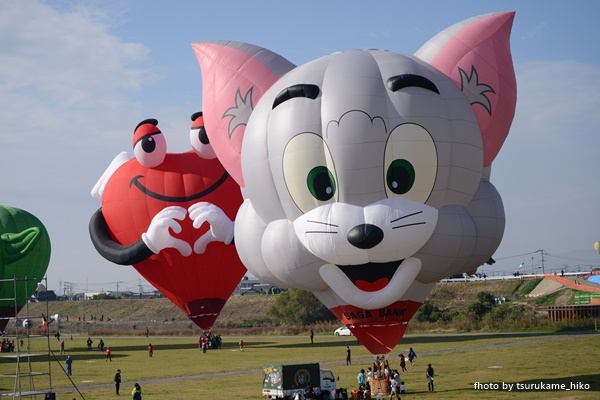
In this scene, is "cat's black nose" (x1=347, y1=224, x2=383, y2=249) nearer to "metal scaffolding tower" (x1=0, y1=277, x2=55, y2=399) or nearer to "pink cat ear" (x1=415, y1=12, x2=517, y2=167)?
"pink cat ear" (x1=415, y1=12, x2=517, y2=167)

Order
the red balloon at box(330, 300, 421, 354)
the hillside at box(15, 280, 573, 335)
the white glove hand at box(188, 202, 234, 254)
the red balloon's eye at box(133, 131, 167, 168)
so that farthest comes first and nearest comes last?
1. the hillside at box(15, 280, 573, 335)
2. the red balloon's eye at box(133, 131, 167, 168)
3. the white glove hand at box(188, 202, 234, 254)
4. the red balloon at box(330, 300, 421, 354)

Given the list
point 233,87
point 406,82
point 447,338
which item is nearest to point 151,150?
point 233,87

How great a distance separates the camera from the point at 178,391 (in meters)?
27.0

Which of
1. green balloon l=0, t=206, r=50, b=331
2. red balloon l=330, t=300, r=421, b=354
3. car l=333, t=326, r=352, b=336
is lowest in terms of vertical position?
car l=333, t=326, r=352, b=336

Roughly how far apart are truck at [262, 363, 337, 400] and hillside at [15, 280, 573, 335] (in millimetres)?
31150

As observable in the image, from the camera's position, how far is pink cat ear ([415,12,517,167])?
2169 centimetres

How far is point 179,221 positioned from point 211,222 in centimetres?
133

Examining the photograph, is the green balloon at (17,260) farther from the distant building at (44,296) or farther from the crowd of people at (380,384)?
the crowd of people at (380,384)

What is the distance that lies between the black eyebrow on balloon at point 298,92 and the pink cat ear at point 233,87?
195 centimetres

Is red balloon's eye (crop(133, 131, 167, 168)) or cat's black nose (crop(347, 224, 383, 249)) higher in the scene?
red balloon's eye (crop(133, 131, 167, 168))

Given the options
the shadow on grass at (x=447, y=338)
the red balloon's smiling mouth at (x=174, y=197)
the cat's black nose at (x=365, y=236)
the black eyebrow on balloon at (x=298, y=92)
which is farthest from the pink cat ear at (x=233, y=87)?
the shadow on grass at (x=447, y=338)

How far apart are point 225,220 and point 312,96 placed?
55.2 feet

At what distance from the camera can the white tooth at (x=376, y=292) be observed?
20.5 meters

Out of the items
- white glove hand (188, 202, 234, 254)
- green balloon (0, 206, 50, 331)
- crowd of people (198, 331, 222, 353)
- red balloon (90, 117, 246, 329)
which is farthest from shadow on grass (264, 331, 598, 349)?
green balloon (0, 206, 50, 331)
